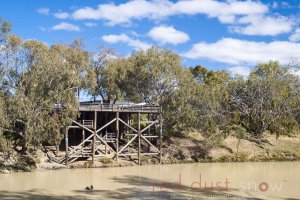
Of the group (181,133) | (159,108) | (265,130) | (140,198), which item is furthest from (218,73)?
(140,198)

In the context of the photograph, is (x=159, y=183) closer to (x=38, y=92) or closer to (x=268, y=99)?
(x=38, y=92)

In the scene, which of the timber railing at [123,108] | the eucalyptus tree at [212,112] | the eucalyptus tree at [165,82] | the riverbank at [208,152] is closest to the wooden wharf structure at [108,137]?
the timber railing at [123,108]

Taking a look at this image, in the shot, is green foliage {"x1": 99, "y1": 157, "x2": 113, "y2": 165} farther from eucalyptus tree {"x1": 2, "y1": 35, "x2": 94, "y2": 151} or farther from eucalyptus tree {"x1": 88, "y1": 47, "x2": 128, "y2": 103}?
eucalyptus tree {"x1": 88, "y1": 47, "x2": 128, "y2": 103}

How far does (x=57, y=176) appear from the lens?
27.8 meters

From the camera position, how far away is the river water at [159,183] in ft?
72.8

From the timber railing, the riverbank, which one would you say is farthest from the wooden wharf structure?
the riverbank

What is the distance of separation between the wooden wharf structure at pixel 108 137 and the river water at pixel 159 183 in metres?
2.35

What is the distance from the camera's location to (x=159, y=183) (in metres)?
26.2

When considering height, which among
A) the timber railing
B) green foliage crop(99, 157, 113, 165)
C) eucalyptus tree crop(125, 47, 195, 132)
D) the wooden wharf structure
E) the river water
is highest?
eucalyptus tree crop(125, 47, 195, 132)

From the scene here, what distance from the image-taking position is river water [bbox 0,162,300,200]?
22.2 m

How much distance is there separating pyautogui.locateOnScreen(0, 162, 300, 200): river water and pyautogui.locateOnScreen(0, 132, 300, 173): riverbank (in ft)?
5.41

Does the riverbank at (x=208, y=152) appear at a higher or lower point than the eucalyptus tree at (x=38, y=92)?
lower

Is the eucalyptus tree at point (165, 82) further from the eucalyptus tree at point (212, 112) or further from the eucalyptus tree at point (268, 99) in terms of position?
the eucalyptus tree at point (268, 99)

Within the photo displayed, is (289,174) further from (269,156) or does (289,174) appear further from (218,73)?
(218,73)
